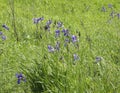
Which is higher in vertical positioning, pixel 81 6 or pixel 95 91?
pixel 81 6

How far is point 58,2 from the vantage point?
865 centimetres

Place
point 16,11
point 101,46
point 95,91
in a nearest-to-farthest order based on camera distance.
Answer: point 95,91
point 101,46
point 16,11

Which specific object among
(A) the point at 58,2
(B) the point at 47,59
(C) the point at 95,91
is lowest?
(C) the point at 95,91

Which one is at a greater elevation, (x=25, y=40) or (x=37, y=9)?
(x=37, y=9)

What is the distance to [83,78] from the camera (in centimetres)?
306

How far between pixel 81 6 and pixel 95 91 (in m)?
5.89

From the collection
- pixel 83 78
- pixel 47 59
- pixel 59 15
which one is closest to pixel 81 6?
pixel 59 15

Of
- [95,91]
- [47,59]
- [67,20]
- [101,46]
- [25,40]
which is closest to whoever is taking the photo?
[95,91]

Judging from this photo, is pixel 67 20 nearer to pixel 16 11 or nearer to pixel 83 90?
pixel 16 11

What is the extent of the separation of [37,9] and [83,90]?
16.5ft

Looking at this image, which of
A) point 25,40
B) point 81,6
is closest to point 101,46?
point 25,40

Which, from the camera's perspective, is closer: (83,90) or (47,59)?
(83,90)

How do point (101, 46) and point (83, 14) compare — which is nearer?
point (101, 46)

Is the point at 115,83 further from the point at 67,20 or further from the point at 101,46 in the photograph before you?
the point at 67,20
